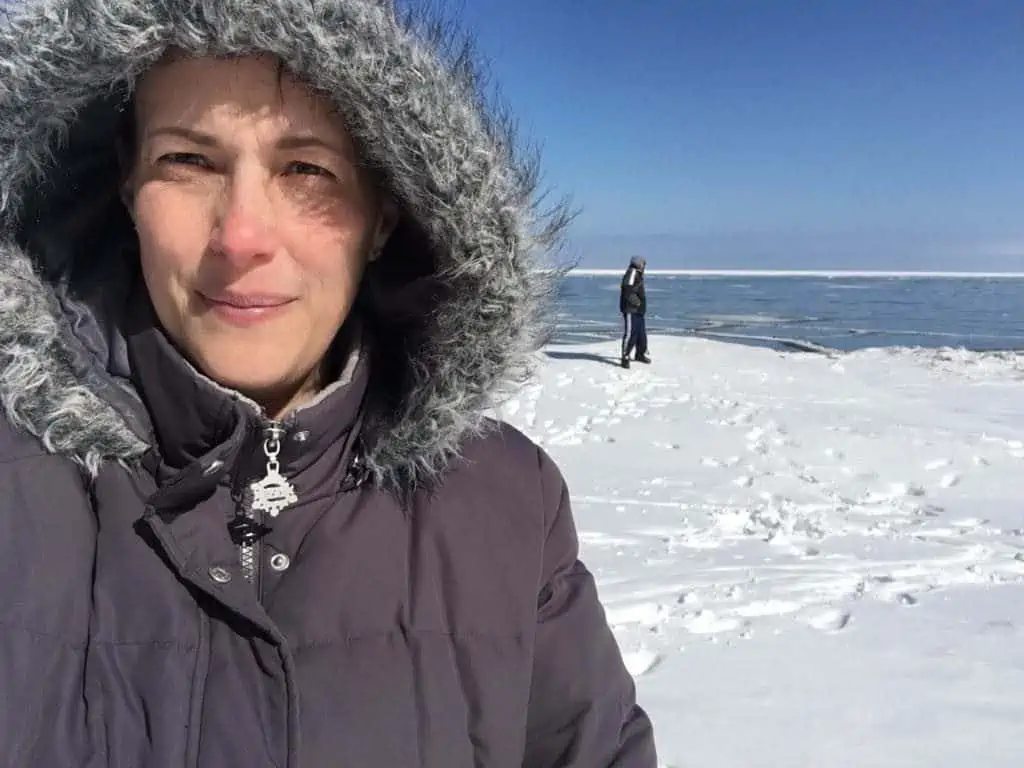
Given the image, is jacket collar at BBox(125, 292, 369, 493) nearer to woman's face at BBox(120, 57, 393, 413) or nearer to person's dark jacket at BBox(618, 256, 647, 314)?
woman's face at BBox(120, 57, 393, 413)

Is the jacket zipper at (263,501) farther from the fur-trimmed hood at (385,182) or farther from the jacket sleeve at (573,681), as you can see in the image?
the jacket sleeve at (573,681)

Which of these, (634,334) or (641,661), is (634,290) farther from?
(641,661)

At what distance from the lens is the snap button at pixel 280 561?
1.13 meters

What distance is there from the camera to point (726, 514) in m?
4.71

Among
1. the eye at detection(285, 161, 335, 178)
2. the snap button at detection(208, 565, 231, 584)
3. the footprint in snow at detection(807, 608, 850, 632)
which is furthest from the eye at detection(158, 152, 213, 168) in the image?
the footprint in snow at detection(807, 608, 850, 632)

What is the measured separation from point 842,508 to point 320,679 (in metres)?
4.47

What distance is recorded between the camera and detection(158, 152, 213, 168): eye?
3.54 feet

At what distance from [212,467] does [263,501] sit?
114 mm

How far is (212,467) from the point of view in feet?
3.52

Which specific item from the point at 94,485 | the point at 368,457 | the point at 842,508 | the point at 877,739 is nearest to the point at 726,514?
the point at 842,508

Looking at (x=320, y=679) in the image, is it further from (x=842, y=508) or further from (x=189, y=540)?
(x=842, y=508)

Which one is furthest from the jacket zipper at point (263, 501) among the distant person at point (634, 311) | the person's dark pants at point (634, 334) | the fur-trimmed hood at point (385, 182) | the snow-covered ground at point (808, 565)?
the person's dark pants at point (634, 334)

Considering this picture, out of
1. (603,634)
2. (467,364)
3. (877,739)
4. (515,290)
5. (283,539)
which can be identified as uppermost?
(515,290)

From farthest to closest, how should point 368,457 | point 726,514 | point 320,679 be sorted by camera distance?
point 726,514 < point 368,457 < point 320,679
